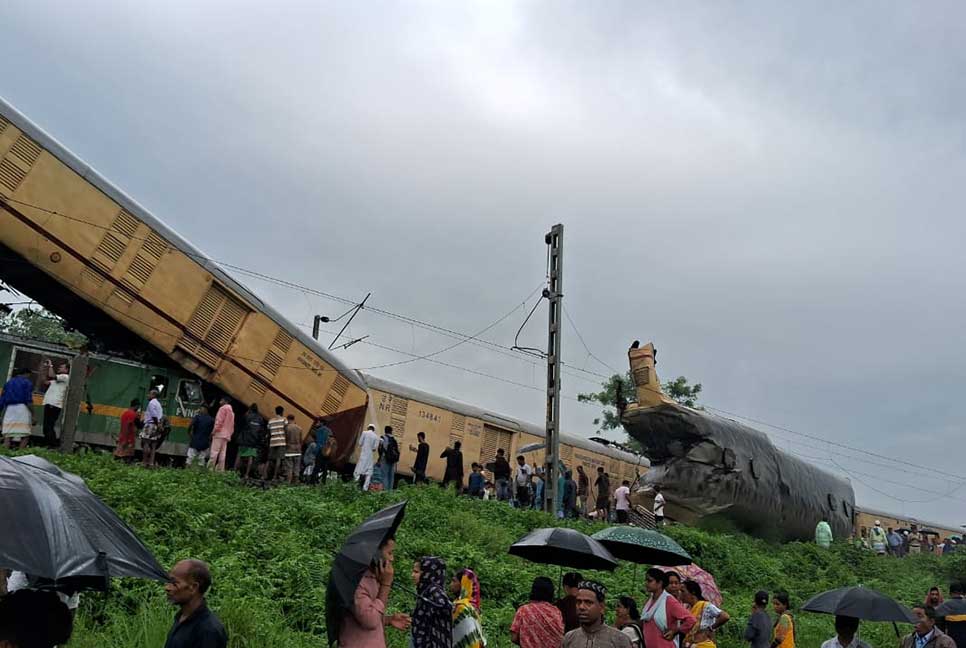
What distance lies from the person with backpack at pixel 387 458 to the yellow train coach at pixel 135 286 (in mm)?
2133

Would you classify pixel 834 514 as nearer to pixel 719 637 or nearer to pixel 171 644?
pixel 719 637

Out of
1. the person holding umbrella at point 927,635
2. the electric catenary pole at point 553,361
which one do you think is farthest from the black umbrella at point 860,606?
the electric catenary pole at point 553,361

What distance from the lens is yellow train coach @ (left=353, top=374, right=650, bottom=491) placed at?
72.3ft

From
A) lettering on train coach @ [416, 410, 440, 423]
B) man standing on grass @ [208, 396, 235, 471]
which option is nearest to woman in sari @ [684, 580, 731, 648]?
man standing on grass @ [208, 396, 235, 471]

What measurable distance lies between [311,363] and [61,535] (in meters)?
15.3

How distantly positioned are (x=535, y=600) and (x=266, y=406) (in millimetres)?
12888

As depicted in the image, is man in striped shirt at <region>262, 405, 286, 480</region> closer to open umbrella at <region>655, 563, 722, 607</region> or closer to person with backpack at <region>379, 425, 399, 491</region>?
person with backpack at <region>379, 425, 399, 491</region>

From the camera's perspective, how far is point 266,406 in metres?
18.3

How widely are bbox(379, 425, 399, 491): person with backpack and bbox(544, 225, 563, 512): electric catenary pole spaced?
3.32m

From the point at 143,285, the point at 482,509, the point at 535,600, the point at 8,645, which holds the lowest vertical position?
the point at 8,645

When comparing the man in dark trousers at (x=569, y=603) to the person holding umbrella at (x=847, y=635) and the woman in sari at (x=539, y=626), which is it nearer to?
the woman in sari at (x=539, y=626)

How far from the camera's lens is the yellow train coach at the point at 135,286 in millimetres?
15328

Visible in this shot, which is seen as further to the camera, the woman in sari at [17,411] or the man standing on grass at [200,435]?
the man standing on grass at [200,435]

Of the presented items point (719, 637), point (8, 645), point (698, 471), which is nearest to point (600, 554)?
point (8, 645)
